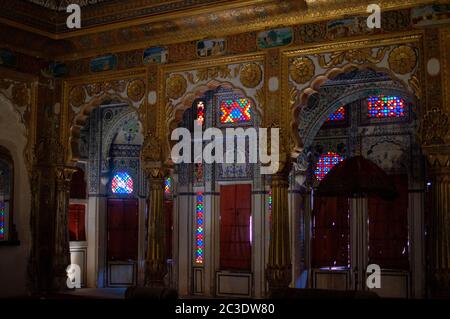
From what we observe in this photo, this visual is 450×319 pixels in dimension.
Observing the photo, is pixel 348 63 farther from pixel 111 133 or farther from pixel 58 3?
pixel 111 133

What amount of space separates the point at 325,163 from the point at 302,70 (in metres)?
3.22

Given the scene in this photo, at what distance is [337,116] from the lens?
11062 mm

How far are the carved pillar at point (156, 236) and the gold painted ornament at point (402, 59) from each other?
128 inches

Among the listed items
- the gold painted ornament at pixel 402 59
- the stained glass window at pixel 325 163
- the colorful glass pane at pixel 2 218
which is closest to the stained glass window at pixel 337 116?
the stained glass window at pixel 325 163

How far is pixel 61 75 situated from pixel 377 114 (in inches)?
192

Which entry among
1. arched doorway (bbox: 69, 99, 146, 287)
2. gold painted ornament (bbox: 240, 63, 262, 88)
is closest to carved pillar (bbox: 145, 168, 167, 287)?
gold painted ornament (bbox: 240, 63, 262, 88)

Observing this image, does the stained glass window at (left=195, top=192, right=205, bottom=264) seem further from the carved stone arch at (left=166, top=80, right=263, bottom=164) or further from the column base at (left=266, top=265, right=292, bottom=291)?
the column base at (left=266, top=265, right=292, bottom=291)

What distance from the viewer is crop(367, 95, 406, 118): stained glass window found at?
10.5 m

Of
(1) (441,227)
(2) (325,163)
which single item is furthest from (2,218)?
(1) (441,227)

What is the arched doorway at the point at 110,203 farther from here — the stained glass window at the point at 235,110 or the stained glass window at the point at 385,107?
the stained glass window at the point at 385,107

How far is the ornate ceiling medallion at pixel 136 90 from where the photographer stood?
9156 millimetres

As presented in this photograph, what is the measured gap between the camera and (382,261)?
1034 cm

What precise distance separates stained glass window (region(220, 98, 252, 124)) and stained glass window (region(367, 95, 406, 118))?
195cm
